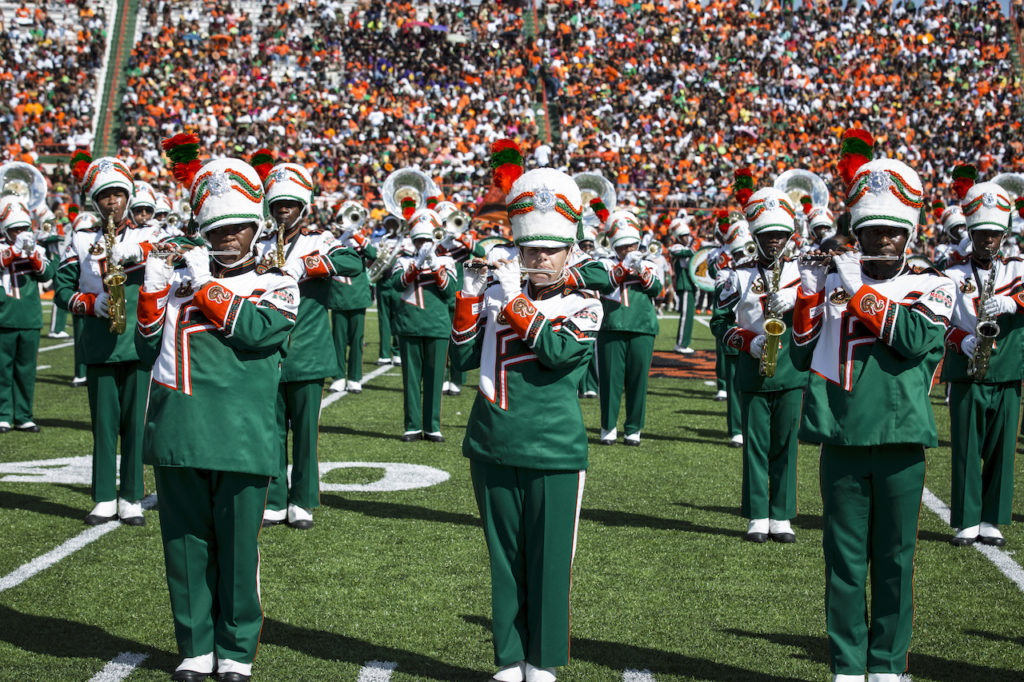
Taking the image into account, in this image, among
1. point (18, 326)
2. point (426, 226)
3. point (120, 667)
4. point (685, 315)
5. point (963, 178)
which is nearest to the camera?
point (120, 667)

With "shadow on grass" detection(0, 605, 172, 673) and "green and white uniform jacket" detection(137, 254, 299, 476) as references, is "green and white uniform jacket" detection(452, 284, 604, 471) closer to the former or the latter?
"green and white uniform jacket" detection(137, 254, 299, 476)

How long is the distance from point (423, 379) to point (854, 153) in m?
6.33

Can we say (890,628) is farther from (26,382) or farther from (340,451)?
(26,382)

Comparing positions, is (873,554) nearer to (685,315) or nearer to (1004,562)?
(1004,562)

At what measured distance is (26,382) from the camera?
34.4 feet

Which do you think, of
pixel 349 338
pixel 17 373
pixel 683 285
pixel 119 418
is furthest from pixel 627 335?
pixel 683 285

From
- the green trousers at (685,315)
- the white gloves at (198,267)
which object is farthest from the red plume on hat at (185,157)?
the green trousers at (685,315)

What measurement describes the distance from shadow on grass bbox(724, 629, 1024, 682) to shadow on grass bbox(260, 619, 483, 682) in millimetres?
1375

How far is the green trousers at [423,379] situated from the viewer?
10250 mm

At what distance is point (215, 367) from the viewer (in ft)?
14.1

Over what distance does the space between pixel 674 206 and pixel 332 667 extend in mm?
27346

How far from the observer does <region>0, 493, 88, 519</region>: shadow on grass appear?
23.4 feet

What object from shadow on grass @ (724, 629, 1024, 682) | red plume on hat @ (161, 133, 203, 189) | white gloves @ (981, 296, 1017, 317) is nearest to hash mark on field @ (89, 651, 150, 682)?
red plume on hat @ (161, 133, 203, 189)

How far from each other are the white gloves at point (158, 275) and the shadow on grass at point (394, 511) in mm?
3171
